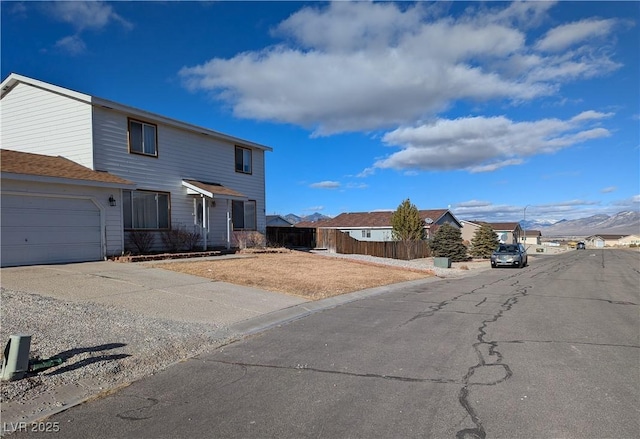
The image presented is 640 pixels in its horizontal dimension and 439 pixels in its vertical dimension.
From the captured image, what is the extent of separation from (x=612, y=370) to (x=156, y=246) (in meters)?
16.8

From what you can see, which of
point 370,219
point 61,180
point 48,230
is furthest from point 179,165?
point 370,219

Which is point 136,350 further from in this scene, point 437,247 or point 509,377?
point 437,247

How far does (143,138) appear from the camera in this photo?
1884cm

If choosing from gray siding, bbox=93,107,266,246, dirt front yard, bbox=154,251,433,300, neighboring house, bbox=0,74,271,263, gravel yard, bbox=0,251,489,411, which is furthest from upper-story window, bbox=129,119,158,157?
gravel yard, bbox=0,251,489,411

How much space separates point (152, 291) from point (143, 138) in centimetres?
1005

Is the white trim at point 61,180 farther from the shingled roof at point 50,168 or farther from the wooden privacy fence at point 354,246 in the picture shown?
the wooden privacy fence at point 354,246

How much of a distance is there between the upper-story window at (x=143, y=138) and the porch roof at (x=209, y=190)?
81.0 inches

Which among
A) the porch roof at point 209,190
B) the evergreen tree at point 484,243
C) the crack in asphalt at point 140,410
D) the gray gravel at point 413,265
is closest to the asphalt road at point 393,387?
the crack in asphalt at point 140,410

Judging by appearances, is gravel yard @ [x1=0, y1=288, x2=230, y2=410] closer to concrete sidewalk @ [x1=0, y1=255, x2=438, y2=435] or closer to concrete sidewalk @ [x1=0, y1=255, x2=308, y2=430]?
concrete sidewalk @ [x1=0, y1=255, x2=308, y2=430]

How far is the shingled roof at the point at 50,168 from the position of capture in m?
13.4

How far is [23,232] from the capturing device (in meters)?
13.4

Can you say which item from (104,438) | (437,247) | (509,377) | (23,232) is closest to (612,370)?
(509,377)

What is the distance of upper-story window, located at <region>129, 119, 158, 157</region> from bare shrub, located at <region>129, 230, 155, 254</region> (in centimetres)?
331

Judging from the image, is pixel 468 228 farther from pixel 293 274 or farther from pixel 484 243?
pixel 293 274
